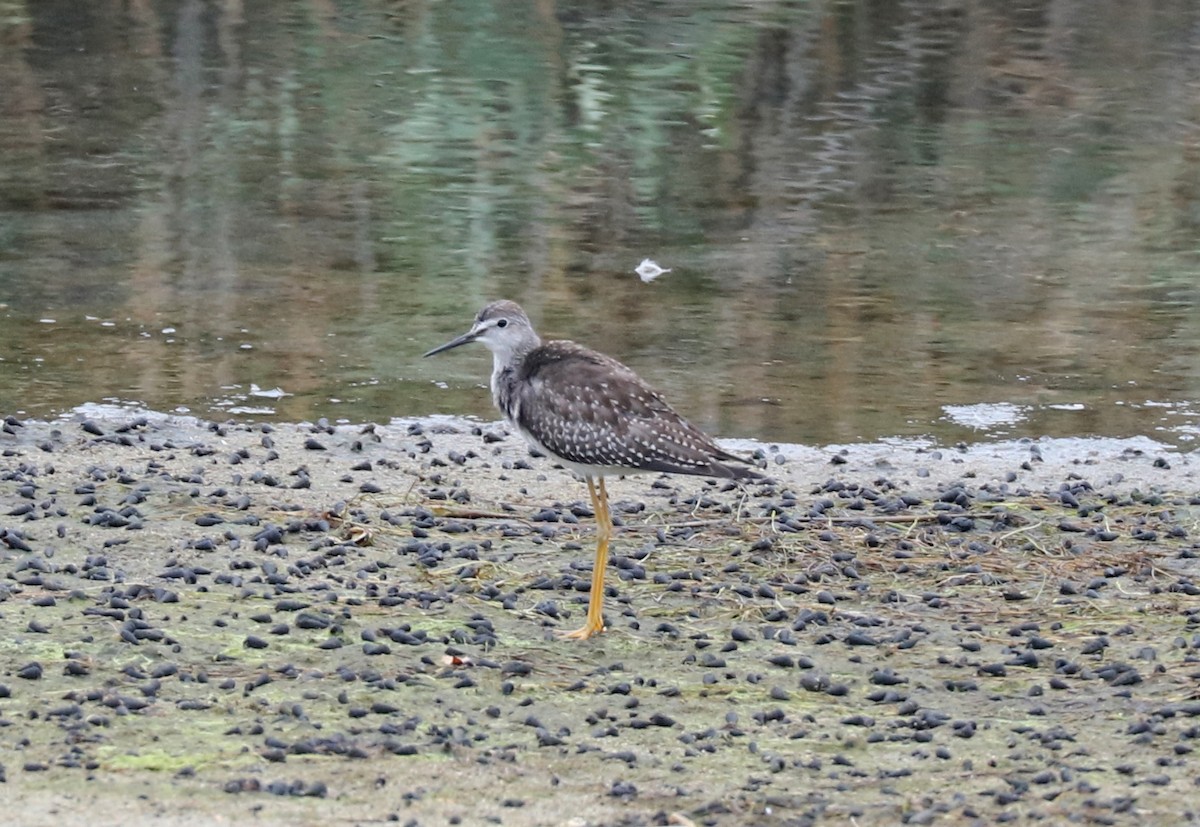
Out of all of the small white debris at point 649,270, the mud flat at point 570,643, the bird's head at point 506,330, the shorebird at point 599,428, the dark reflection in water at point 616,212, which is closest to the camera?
the mud flat at point 570,643

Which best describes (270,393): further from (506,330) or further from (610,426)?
(610,426)

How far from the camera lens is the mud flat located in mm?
6098

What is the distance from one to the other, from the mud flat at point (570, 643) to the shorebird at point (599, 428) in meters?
0.59

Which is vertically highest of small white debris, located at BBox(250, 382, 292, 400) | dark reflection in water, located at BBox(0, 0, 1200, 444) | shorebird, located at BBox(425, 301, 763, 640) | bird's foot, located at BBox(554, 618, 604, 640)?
shorebird, located at BBox(425, 301, 763, 640)

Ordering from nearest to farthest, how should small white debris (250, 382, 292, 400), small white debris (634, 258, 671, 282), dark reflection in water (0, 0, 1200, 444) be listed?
small white debris (250, 382, 292, 400)
dark reflection in water (0, 0, 1200, 444)
small white debris (634, 258, 671, 282)

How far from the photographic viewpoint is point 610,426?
26.2ft

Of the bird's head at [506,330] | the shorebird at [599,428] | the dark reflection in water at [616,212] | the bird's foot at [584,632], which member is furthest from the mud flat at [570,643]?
the dark reflection in water at [616,212]

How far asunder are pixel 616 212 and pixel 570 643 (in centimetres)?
999

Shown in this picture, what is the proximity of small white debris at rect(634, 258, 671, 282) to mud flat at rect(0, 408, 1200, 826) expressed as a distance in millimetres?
4278

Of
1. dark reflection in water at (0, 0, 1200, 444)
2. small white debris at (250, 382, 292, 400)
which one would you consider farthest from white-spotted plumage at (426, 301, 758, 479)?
small white debris at (250, 382, 292, 400)

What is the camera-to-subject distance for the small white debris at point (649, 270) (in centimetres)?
1495

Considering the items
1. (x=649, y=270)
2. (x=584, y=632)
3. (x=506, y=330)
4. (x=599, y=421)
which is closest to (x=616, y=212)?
(x=649, y=270)

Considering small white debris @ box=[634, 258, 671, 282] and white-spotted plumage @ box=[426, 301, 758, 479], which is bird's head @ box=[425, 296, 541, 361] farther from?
small white debris @ box=[634, 258, 671, 282]

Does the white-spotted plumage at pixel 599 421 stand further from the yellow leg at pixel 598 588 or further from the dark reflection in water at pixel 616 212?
the dark reflection in water at pixel 616 212
